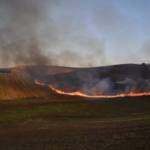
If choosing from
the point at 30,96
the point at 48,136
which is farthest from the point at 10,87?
the point at 48,136

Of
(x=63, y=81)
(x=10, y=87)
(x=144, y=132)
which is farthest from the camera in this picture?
(x=63, y=81)

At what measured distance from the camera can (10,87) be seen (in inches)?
1655

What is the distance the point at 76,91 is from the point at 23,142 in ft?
119

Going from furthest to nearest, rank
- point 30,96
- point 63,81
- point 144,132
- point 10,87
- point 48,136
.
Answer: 1. point 63,81
2. point 10,87
3. point 30,96
4. point 48,136
5. point 144,132

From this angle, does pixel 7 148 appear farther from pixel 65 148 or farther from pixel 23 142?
pixel 65 148

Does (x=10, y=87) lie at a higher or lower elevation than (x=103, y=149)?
higher

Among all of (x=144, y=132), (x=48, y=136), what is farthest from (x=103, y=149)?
(x=48, y=136)

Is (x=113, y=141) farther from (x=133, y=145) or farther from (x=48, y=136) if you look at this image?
(x=48, y=136)

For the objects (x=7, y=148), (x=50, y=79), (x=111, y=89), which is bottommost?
(x=7, y=148)

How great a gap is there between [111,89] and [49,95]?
14.1 metres

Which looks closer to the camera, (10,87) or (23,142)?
(23,142)

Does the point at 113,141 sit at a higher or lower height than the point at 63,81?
lower

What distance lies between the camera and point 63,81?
53594mm

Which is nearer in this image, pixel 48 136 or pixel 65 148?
pixel 65 148
